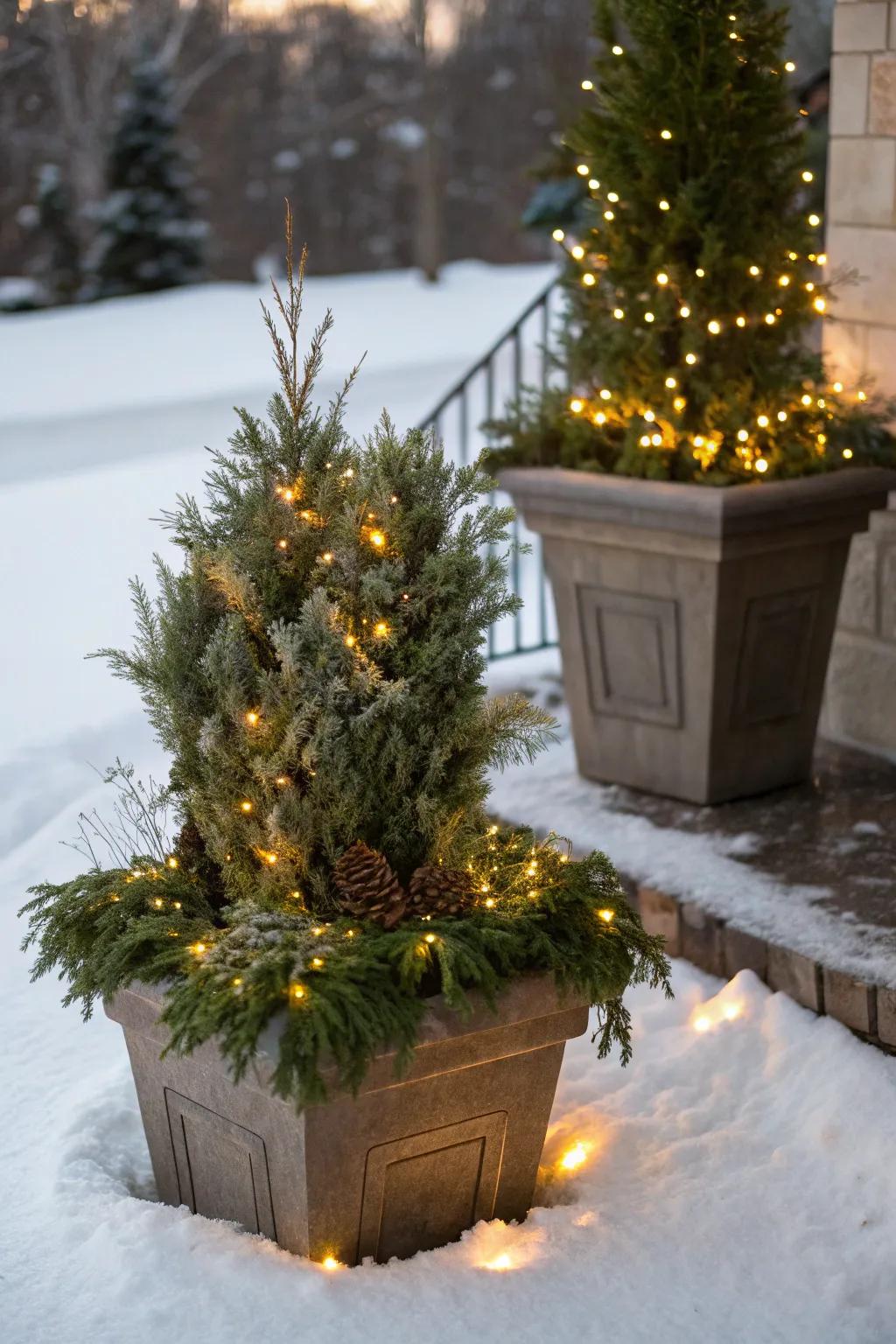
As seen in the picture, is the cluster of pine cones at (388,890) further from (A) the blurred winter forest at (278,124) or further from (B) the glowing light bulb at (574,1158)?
(A) the blurred winter forest at (278,124)

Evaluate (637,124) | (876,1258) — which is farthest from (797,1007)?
(637,124)

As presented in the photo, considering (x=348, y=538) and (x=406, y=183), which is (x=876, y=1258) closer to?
(x=348, y=538)

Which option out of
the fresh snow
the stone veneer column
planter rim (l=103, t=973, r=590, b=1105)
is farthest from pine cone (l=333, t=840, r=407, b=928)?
the stone veneer column

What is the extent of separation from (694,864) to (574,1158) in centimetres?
96

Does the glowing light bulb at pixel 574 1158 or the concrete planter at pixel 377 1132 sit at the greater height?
the concrete planter at pixel 377 1132

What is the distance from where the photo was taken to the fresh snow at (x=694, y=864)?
297 centimetres

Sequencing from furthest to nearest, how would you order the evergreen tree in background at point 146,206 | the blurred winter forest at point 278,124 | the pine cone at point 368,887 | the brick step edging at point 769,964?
1. the blurred winter forest at point 278,124
2. the evergreen tree in background at point 146,206
3. the brick step edging at point 769,964
4. the pine cone at point 368,887

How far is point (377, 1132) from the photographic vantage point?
2168mm

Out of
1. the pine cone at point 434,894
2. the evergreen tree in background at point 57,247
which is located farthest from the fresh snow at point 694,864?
the evergreen tree in background at point 57,247

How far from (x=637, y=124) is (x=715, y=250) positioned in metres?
0.37

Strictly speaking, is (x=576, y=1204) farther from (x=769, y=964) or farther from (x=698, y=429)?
(x=698, y=429)

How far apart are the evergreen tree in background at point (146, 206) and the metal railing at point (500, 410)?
4179 millimetres

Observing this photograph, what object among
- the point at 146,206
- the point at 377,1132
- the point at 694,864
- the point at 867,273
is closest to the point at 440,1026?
the point at 377,1132

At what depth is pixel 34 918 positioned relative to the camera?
7.88 feet
